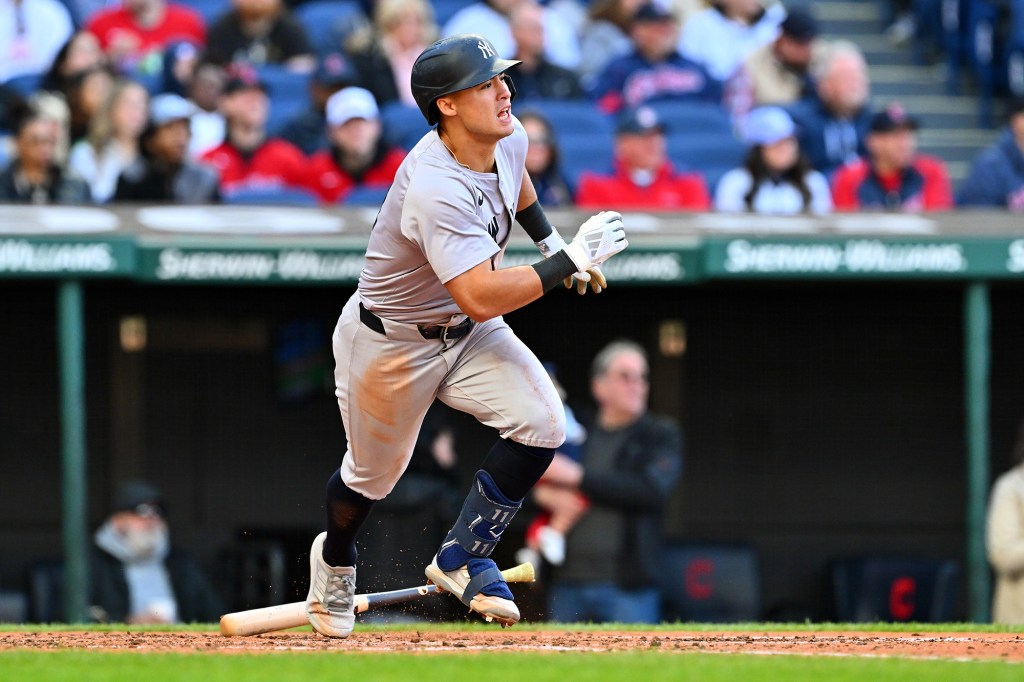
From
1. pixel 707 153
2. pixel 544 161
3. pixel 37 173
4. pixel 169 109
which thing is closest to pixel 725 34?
pixel 707 153

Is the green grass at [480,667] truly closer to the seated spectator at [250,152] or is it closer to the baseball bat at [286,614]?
the baseball bat at [286,614]

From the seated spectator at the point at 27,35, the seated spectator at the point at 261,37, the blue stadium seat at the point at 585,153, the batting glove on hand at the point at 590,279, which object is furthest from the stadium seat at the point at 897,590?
the seated spectator at the point at 27,35

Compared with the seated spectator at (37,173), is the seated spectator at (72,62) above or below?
above

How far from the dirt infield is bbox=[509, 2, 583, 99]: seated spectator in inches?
175

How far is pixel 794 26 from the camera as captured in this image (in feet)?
32.0

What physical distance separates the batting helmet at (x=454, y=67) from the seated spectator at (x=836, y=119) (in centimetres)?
491

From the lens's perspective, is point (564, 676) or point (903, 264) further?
point (903, 264)

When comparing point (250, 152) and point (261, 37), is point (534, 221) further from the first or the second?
point (261, 37)

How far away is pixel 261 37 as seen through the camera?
980 cm

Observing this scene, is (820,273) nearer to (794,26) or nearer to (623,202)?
(623,202)

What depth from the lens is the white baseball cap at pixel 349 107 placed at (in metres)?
8.33

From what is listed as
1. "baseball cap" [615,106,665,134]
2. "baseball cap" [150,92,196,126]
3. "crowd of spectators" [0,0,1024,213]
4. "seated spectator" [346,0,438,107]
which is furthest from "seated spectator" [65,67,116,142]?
"baseball cap" [615,106,665,134]

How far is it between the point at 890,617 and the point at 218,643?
3913 mm

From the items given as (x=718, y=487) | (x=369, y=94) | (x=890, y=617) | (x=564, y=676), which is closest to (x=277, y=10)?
(x=369, y=94)
